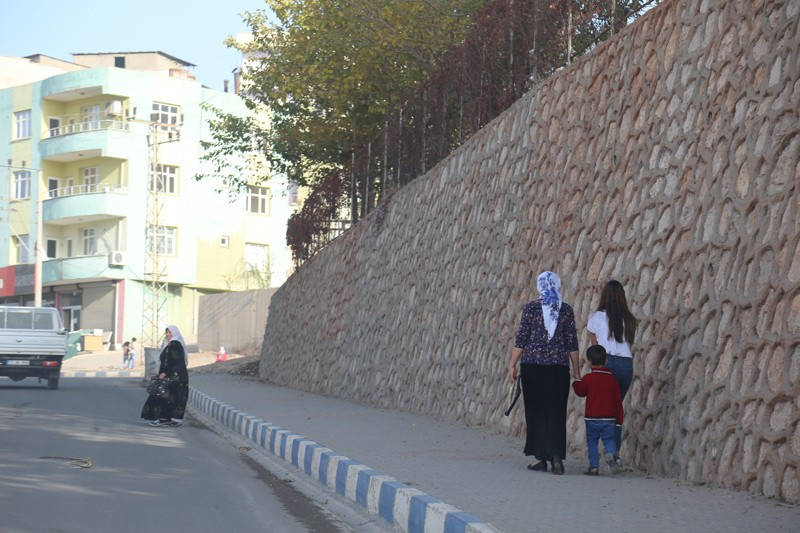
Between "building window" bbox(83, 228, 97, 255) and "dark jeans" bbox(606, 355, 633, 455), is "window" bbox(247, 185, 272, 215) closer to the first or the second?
"building window" bbox(83, 228, 97, 255)

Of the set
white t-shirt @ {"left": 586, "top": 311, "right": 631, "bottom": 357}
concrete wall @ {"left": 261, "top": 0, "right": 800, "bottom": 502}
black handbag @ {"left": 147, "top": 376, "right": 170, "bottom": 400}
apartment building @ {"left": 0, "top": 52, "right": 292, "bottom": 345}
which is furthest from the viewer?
apartment building @ {"left": 0, "top": 52, "right": 292, "bottom": 345}

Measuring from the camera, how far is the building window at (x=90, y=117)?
58.8 metres

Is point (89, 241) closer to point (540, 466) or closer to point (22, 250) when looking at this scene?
point (22, 250)

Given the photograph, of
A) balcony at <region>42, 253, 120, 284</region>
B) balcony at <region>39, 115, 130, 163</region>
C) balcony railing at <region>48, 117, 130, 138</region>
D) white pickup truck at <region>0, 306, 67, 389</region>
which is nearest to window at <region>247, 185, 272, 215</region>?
balcony at <region>39, 115, 130, 163</region>

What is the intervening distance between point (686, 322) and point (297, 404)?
39.3ft

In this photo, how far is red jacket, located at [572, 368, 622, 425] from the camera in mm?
9523

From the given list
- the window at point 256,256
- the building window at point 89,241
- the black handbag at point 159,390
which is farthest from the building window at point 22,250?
the black handbag at point 159,390

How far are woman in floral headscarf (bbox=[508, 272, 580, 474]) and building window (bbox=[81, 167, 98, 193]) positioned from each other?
52256 mm

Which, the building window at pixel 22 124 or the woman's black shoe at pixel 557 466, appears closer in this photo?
the woman's black shoe at pixel 557 466

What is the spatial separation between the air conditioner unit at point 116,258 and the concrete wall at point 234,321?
5.18 m

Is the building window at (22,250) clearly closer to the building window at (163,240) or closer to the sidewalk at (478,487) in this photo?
the building window at (163,240)

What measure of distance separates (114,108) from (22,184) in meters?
8.62

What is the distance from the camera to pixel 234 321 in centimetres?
5091

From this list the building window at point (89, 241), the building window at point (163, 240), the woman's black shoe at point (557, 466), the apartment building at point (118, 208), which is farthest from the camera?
the building window at point (89, 241)
